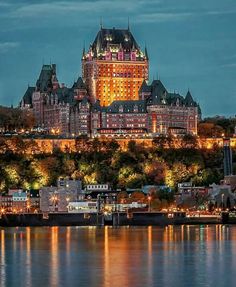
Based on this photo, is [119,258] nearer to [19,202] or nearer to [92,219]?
[92,219]

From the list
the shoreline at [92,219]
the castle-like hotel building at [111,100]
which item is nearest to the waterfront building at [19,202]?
the shoreline at [92,219]

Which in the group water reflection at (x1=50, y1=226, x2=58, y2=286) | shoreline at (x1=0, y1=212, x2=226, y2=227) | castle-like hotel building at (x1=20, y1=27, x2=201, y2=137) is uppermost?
castle-like hotel building at (x1=20, y1=27, x2=201, y2=137)

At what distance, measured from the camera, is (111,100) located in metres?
166

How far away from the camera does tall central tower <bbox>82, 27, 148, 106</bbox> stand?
166500mm

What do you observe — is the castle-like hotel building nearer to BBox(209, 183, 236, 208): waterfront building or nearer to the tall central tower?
the tall central tower

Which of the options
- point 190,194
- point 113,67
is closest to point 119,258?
point 190,194

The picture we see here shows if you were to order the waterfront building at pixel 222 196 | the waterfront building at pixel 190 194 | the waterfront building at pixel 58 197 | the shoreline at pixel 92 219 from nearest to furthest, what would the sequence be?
the shoreline at pixel 92 219 → the waterfront building at pixel 58 197 → the waterfront building at pixel 190 194 → the waterfront building at pixel 222 196

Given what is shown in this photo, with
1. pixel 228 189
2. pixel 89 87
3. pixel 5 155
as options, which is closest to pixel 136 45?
pixel 89 87

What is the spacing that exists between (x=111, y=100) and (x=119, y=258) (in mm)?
89528

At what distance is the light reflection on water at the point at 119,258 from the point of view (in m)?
66.5

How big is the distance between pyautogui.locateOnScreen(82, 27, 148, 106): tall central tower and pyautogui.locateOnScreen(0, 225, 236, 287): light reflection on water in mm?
62129

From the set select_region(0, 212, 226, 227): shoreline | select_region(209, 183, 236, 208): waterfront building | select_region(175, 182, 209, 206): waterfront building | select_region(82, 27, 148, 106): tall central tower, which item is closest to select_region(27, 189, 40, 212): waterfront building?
select_region(0, 212, 226, 227): shoreline

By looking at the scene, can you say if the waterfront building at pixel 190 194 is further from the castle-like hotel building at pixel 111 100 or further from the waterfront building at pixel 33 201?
the castle-like hotel building at pixel 111 100

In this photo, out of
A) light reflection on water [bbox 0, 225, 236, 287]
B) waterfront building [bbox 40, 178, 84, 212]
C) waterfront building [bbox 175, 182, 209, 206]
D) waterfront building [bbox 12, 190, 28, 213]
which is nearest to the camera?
light reflection on water [bbox 0, 225, 236, 287]
